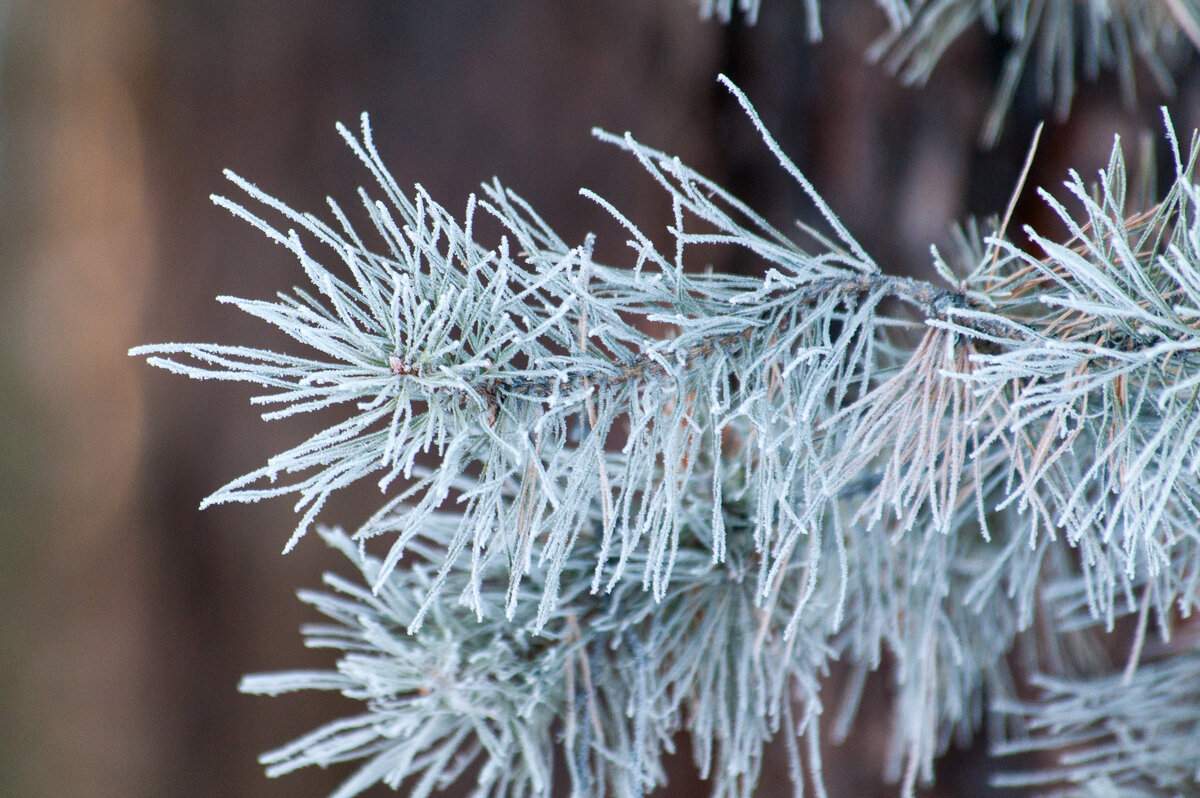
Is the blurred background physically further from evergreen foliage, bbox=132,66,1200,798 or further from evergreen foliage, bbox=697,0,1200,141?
evergreen foliage, bbox=132,66,1200,798

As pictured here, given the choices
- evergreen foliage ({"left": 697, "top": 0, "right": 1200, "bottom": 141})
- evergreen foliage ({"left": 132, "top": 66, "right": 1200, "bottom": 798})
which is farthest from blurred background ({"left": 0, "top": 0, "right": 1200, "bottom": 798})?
evergreen foliage ({"left": 132, "top": 66, "right": 1200, "bottom": 798})

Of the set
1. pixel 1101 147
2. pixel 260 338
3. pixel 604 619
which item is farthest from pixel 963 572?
pixel 260 338

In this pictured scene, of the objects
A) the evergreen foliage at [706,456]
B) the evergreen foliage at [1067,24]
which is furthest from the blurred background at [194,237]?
the evergreen foliage at [706,456]

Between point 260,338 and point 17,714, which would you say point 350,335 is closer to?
point 260,338

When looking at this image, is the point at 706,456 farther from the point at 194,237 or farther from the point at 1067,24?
the point at 194,237

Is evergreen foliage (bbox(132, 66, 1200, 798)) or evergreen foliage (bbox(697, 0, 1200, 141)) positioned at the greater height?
evergreen foliage (bbox(697, 0, 1200, 141))
